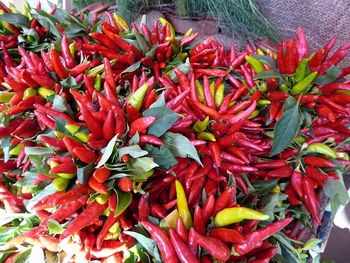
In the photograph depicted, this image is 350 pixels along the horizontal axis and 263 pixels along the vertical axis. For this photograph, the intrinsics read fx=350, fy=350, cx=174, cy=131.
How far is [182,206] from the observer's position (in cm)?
76

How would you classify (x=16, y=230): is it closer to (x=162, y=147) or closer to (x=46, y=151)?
(x=46, y=151)

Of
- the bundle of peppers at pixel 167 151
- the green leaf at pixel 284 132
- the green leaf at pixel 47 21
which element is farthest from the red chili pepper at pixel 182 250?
the green leaf at pixel 47 21

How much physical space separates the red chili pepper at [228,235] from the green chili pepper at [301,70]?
1.62ft

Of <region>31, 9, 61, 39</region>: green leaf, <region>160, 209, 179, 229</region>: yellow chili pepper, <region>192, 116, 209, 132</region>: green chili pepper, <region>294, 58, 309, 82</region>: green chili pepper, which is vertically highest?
<region>31, 9, 61, 39</region>: green leaf

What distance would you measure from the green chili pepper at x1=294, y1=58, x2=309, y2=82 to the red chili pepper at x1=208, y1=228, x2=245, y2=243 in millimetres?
495

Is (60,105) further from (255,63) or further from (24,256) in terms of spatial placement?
(255,63)

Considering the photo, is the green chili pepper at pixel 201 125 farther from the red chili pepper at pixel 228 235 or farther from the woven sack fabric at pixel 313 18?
the woven sack fabric at pixel 313 18

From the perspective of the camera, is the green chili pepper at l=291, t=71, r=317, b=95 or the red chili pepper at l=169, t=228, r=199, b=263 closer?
the red chili pepper at l=169, t=228, r=199, b=263

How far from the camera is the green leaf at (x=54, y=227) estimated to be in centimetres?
73

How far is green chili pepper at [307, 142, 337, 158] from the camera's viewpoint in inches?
36.4

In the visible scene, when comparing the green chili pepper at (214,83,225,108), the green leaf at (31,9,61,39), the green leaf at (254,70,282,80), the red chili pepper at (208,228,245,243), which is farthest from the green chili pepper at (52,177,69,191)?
the green leaf at (31,9,61,39)

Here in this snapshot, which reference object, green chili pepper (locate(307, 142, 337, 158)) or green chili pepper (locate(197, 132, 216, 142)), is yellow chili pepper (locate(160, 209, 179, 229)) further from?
green chili pepper (locate(307, 142, 337, 158))

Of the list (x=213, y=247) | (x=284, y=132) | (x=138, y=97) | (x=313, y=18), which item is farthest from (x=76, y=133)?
(x=313, y=18)

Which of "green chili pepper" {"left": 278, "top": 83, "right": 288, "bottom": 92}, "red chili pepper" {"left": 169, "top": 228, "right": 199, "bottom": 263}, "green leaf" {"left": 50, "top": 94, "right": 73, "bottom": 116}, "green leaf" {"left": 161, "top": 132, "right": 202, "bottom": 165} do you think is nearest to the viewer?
"red chili pepper" {"left": 169, "top": 228, "right": 199, "bottom": 263}
